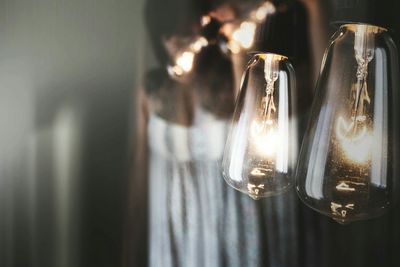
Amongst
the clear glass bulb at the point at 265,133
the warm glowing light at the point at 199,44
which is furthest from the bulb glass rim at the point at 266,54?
the warm glowing light at the point at 199,44

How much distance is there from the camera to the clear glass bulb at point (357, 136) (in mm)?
613

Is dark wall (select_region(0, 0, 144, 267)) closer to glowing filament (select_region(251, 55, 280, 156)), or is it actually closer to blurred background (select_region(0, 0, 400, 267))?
blurred background (select_region(0, 0, 400, 267))

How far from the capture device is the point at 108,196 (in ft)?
2.64

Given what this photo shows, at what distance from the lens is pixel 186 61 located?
802 mm

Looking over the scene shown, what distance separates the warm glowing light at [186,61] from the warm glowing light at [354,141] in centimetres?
27

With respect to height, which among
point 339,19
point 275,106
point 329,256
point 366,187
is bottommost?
point 329,256

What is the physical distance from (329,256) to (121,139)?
0.37m

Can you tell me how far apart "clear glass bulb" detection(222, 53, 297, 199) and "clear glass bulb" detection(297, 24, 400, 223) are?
0.21 ft

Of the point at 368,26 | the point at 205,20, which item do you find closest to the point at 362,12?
the point at 368,26

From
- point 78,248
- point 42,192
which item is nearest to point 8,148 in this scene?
point 42,192

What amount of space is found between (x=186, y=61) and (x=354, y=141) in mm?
303

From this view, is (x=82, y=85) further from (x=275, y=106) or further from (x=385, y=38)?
(x=385, y=38)

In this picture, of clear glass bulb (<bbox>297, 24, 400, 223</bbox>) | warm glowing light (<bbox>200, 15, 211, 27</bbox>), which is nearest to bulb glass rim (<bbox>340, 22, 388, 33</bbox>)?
clear glass bulb (<bbox>297, 24, 400, 223</bbox>)

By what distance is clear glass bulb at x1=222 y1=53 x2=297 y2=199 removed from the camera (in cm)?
70
